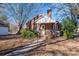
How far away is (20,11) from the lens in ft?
7.59

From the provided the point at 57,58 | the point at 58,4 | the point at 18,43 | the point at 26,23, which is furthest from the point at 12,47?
the point at 58,4

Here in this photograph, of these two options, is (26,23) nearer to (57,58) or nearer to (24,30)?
(24,30)

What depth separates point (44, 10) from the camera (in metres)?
2.30

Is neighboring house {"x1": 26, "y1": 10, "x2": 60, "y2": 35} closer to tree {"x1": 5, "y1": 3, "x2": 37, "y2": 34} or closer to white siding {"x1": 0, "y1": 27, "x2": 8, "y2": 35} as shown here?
tree {"x1": 5, "y1": 3, "x2": 37, "y2": 34}

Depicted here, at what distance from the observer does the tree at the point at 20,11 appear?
2299mm

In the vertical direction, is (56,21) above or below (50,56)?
above

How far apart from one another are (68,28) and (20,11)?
0.46 meters

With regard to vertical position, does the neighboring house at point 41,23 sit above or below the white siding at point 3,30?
above

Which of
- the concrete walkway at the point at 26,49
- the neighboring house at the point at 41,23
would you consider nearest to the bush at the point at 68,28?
the neighboring house at the point at 41,23

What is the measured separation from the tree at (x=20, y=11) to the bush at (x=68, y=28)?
309 mm

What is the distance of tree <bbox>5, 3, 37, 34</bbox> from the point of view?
7.54 ft

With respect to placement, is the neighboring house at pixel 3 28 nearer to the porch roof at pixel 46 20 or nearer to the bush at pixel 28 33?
the bush at pixel 28 33

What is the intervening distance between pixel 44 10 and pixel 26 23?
0.20 meters

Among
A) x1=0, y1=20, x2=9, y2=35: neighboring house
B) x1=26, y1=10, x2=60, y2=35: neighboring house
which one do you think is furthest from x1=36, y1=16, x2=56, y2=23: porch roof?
x1=0, y1=20, x2=9, y2=35: neighboring house
